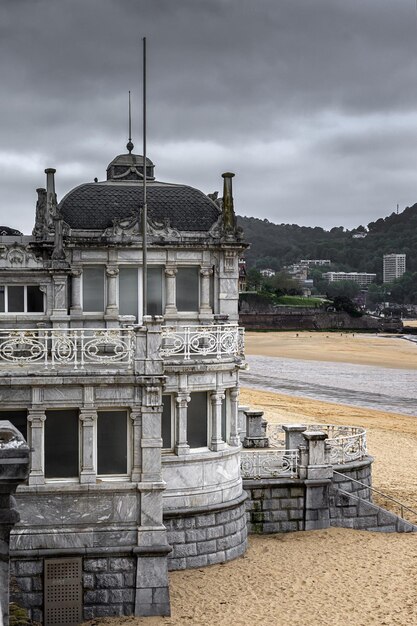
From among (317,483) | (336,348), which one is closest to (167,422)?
(317,483)

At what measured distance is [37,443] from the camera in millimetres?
17859

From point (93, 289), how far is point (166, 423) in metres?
5.46

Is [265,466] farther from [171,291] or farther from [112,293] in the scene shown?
[112,293]

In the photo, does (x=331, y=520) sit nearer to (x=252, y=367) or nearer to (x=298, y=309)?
(x=252, y=367)

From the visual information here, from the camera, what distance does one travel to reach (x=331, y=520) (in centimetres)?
2384

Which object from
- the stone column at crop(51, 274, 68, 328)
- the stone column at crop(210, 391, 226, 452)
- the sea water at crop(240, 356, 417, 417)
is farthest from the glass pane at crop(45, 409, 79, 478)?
the sea water at crop(240, 356, 417, 417)

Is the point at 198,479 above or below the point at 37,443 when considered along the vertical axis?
below

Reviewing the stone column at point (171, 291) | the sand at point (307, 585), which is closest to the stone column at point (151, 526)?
the sand at point (307, 585)

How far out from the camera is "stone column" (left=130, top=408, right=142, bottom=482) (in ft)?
59.2

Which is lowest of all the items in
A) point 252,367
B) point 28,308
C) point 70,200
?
point 252,367

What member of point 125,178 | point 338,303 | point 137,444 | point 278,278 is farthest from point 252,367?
point 278,278

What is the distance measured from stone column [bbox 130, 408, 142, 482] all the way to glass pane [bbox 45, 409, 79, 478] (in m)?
1.17

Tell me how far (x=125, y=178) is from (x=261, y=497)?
10252mm

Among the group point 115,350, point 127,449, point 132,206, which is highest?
point 132,206
